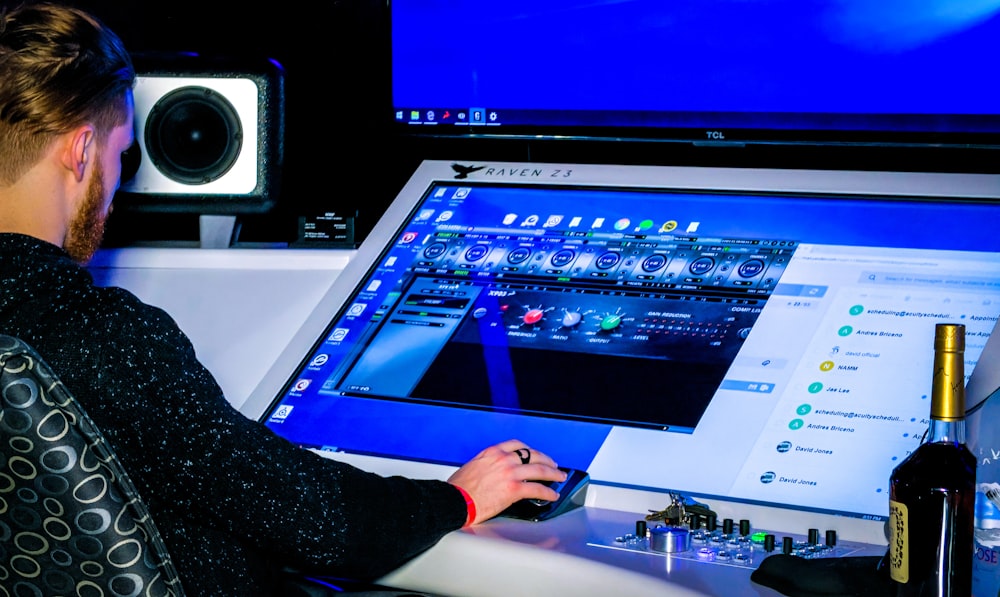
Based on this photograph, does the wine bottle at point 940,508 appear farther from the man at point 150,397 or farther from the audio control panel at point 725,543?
the man at point 150,397

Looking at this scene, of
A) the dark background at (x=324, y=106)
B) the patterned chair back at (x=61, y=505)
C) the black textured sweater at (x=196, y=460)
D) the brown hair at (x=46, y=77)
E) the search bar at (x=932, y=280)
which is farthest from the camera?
the dark background at (x=324, y=106)

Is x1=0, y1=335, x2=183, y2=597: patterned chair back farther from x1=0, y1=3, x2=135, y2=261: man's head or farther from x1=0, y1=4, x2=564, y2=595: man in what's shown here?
x1=0, y1=3, x2=135, y2=261: man's head

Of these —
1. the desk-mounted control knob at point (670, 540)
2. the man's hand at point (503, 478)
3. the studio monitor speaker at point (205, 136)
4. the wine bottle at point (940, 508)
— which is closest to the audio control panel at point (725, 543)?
the desk-mounted control knob at point (670, 540)

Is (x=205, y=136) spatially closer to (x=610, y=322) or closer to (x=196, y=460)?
(x=610, y=322)

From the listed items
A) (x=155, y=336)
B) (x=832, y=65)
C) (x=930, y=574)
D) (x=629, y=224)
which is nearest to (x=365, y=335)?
(x=629, y=224)

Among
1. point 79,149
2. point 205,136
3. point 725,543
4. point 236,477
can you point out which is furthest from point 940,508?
point 205,136

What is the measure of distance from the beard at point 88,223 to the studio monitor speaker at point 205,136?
600mm

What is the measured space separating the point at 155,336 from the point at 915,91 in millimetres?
1123

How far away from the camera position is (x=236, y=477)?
3.72 feet

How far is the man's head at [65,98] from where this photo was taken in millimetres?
1181

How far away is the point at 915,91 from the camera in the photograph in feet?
5.48

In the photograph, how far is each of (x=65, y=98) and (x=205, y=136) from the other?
0.71 meters

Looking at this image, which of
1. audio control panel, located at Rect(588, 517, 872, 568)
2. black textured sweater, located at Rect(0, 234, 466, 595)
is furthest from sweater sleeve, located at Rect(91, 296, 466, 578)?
audio control panel, located at Rect(588, 517, 872, 568)

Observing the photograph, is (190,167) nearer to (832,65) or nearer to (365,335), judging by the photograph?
(365,335)
